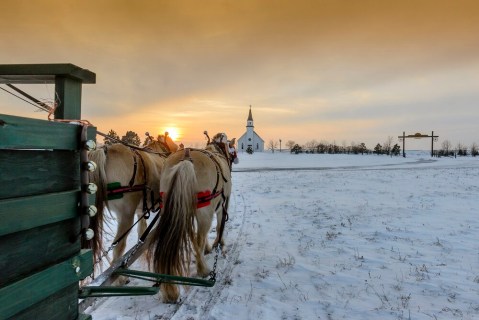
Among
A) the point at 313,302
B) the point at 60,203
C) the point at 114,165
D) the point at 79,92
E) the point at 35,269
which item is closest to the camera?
the point at 35,269

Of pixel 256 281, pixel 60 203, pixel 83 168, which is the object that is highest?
pixel 83 168

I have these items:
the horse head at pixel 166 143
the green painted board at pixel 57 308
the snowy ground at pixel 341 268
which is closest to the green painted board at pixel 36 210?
the green painted board at pixel 57 308

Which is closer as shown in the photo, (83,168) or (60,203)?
(60,203)

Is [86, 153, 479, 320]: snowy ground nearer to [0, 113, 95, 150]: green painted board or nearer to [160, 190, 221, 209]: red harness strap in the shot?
[160, 190, 221, 209]: red harness strap

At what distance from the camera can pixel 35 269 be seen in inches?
58.3

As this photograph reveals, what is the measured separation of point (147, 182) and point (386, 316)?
370 centimetres

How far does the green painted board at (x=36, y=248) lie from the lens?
1.33 metres

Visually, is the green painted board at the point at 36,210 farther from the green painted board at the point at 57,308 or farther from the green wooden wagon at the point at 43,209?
the green painted board at the point at 57,308

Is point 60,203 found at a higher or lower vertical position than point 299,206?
higher

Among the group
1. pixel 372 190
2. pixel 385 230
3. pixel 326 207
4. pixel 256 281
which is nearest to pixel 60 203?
pixel 256 281

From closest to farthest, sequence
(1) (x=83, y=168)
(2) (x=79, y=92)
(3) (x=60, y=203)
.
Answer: (3) (x=60, y=203) < (1) (x=83, y=168) < (2) (x=79, y=92)

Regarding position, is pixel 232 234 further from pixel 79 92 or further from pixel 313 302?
pixel 79 92

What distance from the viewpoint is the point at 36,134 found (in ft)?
4.72

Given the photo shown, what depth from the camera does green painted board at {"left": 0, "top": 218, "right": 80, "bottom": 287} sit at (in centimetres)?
133
